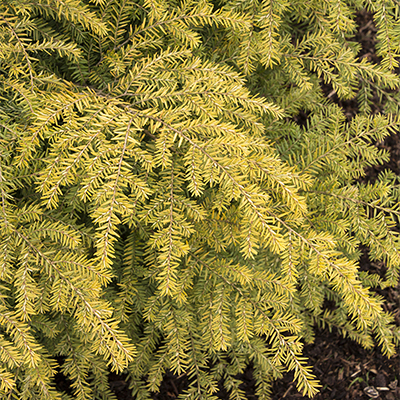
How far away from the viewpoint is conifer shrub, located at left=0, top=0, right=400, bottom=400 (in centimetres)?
105

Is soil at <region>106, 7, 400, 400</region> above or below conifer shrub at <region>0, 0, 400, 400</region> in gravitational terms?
below

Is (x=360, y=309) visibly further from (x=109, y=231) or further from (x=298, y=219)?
(x=109, y=231)

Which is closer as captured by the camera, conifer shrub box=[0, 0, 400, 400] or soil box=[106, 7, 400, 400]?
conifer shrub box=[0, 0, 400, 400]

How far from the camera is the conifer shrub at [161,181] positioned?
3.43 feet

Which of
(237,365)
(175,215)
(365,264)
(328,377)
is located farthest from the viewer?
(365,264)

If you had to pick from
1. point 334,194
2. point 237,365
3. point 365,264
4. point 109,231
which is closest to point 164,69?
point 109,231

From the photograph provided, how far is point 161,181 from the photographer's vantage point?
4.19 feet

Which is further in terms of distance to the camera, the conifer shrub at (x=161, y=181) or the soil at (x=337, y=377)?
the soil at (x=337, y=377)

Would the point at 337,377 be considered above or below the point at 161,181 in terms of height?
below

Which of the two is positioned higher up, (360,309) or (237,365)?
(360,309)

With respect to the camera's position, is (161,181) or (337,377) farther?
(337,377)

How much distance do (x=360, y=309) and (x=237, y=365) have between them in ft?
2.64

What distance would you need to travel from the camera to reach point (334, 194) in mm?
1466

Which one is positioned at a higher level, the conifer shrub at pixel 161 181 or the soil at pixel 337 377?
the conifer shrub at pixel 161 181
